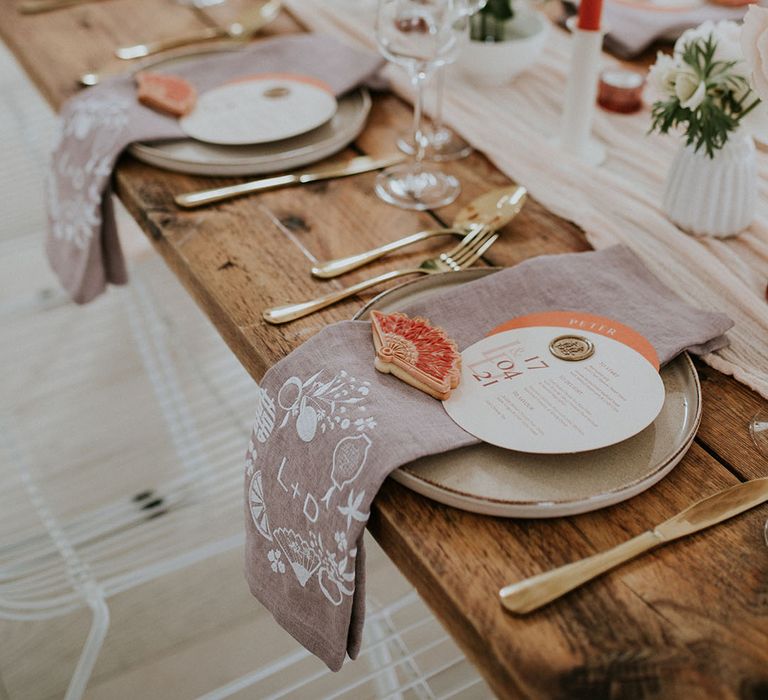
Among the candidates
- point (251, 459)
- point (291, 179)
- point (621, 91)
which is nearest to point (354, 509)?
point (251, 459)

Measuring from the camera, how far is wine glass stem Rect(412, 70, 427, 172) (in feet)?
3.08

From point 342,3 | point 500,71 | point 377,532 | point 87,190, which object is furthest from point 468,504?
point 342,3

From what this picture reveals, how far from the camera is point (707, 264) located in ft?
2.84

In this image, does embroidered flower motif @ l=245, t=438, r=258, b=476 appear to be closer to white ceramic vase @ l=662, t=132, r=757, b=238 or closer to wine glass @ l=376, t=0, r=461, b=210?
wine glass @ l=376, t=0, r=461, b=210

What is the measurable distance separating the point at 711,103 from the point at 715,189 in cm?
10

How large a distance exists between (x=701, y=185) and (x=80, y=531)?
2.85 feet

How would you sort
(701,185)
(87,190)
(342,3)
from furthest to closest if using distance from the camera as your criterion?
1. (342,3)
2. (87,190)
3. (701,185)

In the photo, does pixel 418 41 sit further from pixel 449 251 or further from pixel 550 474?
pixel 550 474

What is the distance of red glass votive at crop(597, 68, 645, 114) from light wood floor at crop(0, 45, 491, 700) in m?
0.70

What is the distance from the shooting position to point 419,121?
3.17ft

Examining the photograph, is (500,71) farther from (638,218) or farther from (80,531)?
(80,531)

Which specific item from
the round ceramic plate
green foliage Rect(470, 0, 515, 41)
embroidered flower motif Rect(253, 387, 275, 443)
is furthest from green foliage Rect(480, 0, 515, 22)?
embroidered flower motif Rect(253, 387, 275, 443)

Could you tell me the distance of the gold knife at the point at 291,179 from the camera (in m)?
0.95

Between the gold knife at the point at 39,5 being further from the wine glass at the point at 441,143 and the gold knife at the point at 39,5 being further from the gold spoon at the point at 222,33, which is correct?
the wine glass at the point at 441,143
